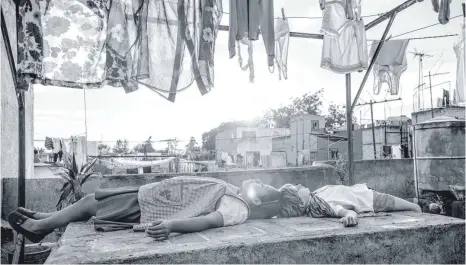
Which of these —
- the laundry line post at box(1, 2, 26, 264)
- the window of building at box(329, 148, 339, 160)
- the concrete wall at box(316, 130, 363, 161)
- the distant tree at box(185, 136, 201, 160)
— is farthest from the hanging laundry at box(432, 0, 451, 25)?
the window of building at box(329, 148, 339, 160)

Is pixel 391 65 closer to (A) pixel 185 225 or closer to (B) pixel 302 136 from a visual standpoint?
(A) pixel 185 225

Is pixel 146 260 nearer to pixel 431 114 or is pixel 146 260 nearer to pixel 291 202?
pixel 291 202

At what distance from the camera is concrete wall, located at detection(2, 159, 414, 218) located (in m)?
4.90

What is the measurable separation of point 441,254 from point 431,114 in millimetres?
19389

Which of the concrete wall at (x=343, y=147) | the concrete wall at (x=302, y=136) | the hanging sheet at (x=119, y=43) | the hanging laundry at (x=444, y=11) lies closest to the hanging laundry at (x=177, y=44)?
the hanging sheet at (x=119, y=43)

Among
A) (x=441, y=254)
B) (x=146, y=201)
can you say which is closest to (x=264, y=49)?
(x=146, y=201)

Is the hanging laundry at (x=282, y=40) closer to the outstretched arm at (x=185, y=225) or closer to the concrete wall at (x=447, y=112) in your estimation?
the outstretched arm at (x=185, y=225)

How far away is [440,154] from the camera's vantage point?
6.90 meters

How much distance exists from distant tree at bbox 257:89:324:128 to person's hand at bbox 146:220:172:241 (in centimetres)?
4341

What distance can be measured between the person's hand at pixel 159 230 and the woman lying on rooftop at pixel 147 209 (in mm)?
395

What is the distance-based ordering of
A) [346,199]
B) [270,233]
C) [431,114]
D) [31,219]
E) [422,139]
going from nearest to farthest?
1. [270,233]
2. [31,219]
3. [346,199]
4. [422,139]
5. [431,114]

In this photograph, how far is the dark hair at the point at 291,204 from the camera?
12.7 feet

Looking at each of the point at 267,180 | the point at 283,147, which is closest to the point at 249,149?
the point at 283,147

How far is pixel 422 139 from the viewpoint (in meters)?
7.22
